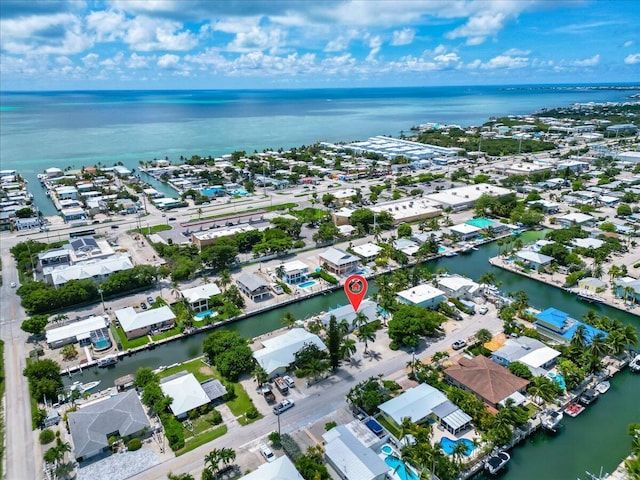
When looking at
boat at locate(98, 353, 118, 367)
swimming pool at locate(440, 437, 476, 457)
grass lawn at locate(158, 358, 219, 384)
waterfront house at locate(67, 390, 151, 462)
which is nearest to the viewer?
swimming pool at locate(440, 437, 476, 457)

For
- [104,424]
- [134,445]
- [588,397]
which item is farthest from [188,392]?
[588,397]

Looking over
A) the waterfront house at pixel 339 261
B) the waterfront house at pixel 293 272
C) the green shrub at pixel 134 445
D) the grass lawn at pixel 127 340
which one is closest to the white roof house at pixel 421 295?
the waterfront house at pixel 339 261

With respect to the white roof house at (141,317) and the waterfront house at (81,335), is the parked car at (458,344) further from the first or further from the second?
the waterfront house at (81,335)

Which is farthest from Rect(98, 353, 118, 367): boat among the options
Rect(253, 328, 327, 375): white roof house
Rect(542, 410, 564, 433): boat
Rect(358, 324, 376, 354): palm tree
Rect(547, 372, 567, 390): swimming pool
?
Rect(547, 372, 567, 390): swimming pool

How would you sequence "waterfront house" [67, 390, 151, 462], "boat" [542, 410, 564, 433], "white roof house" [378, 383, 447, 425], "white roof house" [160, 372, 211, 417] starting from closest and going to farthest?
1. "waterfront house" [67, 390, 151, 462]
2. "white roof house" [378, 383, 447, 425]
3. "boat" [542, 410, 564, 433]
4. "white roof house" [160, 372, 211, 417]

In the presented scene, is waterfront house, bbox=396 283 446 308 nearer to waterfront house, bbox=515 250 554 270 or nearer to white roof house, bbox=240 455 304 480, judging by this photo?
waterfront house, bbox=515 250 554 270
